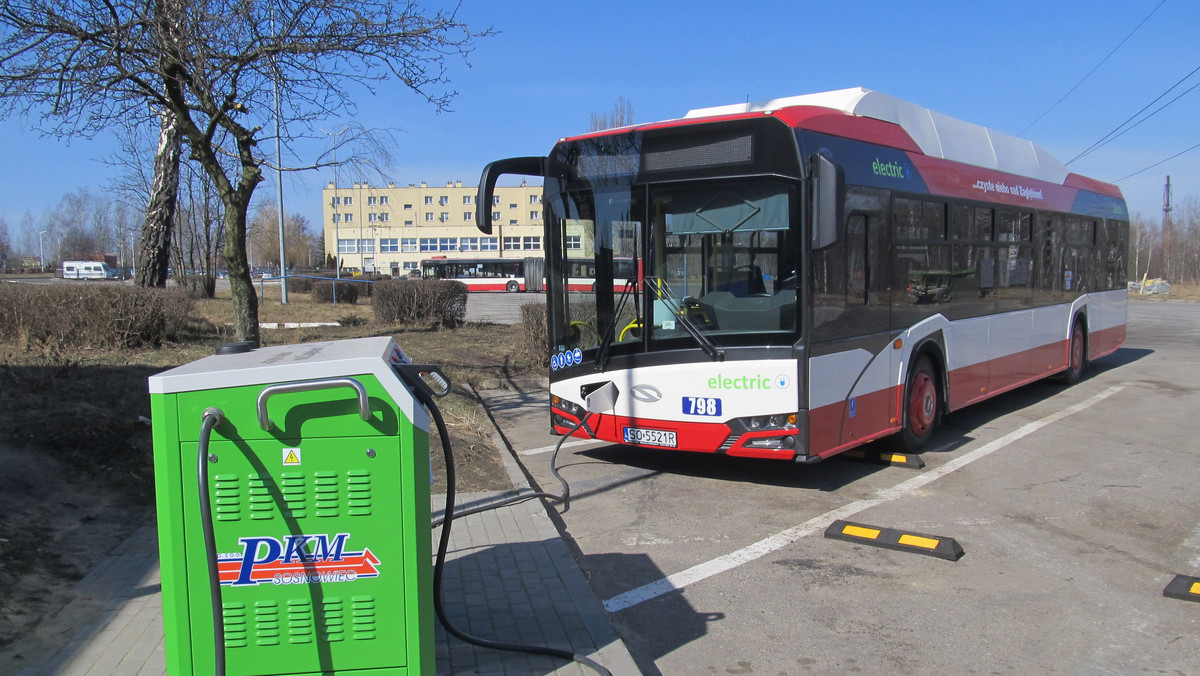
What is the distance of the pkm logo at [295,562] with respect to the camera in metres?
3.03

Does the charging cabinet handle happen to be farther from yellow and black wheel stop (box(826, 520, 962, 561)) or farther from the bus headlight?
the bus headlight

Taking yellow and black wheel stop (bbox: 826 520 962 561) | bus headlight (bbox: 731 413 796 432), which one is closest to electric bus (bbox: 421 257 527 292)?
bus headlight (bbox: 731 413 796 432)

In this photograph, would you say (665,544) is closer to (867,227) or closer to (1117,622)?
(1117,622)

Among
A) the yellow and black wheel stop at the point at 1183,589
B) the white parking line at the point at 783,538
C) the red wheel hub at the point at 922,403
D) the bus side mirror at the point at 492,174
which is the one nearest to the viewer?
the yellow and black wheel stop at the point at 1183,589

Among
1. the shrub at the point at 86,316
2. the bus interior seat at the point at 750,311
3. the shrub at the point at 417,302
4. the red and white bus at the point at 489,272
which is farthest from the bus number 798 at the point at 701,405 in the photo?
the red and white bus at the point at 489,272

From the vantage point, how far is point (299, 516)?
3021 mm

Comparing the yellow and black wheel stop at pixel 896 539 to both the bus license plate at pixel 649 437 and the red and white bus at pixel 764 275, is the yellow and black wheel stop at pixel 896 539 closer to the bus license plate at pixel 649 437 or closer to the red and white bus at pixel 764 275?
the red and white bus at pixel 764 275

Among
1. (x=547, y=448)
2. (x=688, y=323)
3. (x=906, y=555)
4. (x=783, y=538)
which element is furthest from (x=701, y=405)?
(x=547, y=448)

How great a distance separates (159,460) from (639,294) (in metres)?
4.69

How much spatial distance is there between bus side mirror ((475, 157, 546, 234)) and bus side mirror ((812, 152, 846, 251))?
8.97ft

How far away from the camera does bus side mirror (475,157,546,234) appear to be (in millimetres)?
7586

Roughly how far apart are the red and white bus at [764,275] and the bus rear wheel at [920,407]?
2 cm

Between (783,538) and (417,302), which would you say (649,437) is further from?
(417,302)

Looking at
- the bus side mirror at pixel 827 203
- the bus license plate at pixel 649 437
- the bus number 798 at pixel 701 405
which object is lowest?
the bus license plate at pixel 649 437
